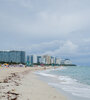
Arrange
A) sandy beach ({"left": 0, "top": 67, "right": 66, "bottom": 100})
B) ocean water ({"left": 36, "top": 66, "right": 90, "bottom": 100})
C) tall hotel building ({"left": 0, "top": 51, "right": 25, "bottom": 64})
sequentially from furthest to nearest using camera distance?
tall hotel building ({"left": 0, "top": 51, "right": 25, "bottom": 64})
ocean water ({"left": 36, "top": 66, "right": 90, "bottom": 100})
sandy beach ({"left": 0, "top": 67, "right": 66, "bottom": 100})

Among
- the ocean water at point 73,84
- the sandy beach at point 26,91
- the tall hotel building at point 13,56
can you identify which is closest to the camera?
the sandy beach at point 26,91

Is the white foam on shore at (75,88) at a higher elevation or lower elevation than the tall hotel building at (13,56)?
lower

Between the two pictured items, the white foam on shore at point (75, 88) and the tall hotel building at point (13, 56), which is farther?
the tall hotel building at point (13, 56)

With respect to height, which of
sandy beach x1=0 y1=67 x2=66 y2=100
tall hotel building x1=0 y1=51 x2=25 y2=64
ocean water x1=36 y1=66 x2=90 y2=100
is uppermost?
tall hotel building x1=0 y1=51 x2=25 y2=64

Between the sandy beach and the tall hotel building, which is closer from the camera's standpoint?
the sandy beach

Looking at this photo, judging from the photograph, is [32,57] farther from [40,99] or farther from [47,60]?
[40,99]

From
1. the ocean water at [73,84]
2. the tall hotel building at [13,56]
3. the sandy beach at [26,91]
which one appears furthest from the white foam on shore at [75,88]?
the tall hotel building at [13,56]

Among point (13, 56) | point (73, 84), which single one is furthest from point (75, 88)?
point (13, 56)

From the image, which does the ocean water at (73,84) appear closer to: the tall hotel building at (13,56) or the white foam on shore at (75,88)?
the white foam on shore at (75,88)

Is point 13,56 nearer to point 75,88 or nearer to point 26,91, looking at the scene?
point 75,88

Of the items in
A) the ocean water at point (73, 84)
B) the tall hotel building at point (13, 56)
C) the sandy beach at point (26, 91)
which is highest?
the tall hotel building at point (13, 56)

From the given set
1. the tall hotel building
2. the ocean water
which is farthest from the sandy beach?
the tall hotel building

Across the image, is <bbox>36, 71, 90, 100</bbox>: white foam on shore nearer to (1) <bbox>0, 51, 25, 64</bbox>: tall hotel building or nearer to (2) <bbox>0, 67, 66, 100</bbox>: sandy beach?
(2) <bbox>0, 67, 66, 100</bbox>: sandy beach

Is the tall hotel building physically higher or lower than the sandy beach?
higher
